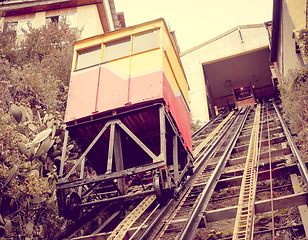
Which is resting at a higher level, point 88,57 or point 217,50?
point 217,50

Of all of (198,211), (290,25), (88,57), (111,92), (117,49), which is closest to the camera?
(198,211)

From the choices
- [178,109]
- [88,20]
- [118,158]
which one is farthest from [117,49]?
[88,20]

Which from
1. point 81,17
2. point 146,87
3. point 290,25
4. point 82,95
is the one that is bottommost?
point 146,87

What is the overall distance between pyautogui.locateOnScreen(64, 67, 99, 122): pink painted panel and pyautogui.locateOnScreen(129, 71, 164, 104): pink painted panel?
0.80 metres

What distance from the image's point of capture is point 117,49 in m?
5.62

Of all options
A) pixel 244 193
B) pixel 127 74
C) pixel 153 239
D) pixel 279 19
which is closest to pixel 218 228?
pixel 244 193

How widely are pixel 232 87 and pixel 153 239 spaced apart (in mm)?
21749

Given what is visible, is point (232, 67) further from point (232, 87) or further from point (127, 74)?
point (127, 74)

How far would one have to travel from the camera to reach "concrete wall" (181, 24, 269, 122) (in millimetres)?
18062

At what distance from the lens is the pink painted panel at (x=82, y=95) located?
203 inches

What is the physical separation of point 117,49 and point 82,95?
1227 mm

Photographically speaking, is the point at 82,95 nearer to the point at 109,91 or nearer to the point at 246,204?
the point at 109,91

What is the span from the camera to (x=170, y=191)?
4.25 meters

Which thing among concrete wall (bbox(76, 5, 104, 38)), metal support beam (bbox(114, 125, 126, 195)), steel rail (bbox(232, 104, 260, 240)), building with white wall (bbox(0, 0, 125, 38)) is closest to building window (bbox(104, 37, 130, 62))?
metal support beam (bbox(114, 125, 126, 195))
